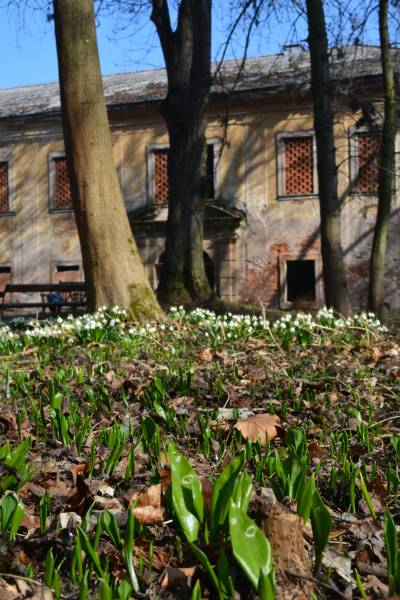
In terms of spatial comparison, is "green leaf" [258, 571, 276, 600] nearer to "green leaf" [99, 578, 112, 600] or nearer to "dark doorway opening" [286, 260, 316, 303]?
"green leaf" [99, 578, 112, 600]

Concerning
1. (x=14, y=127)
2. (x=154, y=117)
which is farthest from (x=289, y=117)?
(x=14, y=127)

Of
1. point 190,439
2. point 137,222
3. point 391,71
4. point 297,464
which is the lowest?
point 190,439

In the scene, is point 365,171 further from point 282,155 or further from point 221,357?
point 221,357

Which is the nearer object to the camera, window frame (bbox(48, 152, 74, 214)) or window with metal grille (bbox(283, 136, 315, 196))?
window with metal grille (bbox(283, 136, 315, 196))

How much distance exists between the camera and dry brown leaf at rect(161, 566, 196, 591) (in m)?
1.44

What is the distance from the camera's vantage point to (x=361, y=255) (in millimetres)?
20141

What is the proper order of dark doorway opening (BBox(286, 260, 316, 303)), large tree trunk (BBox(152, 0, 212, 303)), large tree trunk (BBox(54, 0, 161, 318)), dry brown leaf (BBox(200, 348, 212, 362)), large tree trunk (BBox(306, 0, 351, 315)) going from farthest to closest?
dark doorway opening (BBox(286, 260, 316, 303)) → large tree trunk (BBox(152, 0, 212, 303)) → large tree trunk (BBox(306, 0, 351, 315)) → large tree trunk (BBox(54, 0, 161, 318)) → dry brown leaf (BBox(200, 348, 212, 362))

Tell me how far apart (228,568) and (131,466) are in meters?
0.82

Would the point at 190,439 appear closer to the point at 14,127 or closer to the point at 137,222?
the point at 137,222

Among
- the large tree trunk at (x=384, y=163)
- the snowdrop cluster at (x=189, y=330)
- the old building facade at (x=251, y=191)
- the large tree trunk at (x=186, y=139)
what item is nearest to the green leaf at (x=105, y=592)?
the snowdrop cluster at (x=189, y=330)

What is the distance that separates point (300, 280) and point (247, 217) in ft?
8.68

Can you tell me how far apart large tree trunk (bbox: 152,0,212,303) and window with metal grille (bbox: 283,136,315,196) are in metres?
8.62

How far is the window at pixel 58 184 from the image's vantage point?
23953mm

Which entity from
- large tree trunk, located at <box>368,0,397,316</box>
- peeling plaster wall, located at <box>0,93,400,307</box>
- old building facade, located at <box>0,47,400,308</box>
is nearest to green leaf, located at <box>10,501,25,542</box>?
large tree trunk, located at <box>368,0,397,316</box>
